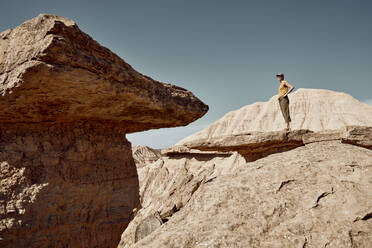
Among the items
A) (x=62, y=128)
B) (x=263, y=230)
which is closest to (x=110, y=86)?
(x=62, y=128)

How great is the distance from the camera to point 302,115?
101 ft

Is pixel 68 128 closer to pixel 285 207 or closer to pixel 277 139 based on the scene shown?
pixel 285 207

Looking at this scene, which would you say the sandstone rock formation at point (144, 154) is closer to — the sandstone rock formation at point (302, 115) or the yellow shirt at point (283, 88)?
the sandstone rock formation at point (302, 115)

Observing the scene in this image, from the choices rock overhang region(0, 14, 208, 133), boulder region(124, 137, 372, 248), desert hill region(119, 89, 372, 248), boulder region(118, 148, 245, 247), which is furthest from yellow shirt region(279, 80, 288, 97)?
boulder region(118, 148, 245, 247)

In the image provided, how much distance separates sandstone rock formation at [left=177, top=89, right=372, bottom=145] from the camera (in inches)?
1122

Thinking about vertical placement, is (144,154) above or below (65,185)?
below

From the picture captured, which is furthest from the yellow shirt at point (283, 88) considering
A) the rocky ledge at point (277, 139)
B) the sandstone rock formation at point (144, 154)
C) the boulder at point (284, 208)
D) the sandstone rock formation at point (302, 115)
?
the sandstone rock formation at point (302, 115)

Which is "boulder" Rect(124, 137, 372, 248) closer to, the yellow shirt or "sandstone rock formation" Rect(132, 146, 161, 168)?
the yellow shirt

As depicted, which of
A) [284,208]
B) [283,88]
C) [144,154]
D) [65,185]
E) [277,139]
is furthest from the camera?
[144,154]

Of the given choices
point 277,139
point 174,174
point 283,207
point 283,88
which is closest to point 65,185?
point 283,207

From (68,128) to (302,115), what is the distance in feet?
104

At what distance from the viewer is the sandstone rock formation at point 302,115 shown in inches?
1122

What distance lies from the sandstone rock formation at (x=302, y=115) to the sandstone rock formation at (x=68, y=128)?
79.0ft

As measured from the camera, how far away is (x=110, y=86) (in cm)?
255
